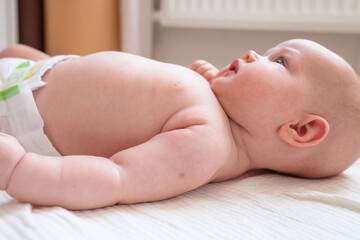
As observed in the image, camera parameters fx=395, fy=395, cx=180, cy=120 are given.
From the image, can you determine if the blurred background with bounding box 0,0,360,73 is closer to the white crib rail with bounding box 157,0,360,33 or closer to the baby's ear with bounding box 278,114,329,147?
the white crib rail with bounding box 157,0,360,33

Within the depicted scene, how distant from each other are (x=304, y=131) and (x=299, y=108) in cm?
5

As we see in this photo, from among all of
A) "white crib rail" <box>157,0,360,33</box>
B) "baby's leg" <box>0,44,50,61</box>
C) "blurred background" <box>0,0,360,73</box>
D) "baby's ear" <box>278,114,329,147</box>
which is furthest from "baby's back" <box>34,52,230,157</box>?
"white crib rail" <box>157,0,360,33</box>

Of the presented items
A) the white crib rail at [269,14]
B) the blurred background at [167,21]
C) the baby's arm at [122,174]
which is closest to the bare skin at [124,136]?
the baby's arm at [122,174]

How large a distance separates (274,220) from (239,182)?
179mm

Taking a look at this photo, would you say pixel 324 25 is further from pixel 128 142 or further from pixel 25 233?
pixel 25 233

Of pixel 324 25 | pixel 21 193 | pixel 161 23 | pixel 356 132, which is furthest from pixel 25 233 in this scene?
pixel 324 25

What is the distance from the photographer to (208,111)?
764mm

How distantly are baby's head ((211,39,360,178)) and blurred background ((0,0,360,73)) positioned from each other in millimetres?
1208

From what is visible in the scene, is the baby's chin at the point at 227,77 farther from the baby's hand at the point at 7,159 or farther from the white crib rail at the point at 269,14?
the white crib rail at the point at 269,14

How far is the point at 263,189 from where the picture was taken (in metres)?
0.78

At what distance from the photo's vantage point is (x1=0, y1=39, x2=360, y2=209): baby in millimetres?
772

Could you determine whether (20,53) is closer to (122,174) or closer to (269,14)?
(122,174)

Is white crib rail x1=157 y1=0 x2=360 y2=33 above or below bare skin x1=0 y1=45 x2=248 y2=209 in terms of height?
above

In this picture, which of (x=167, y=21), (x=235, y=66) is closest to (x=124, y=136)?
(x=235, y=66)
